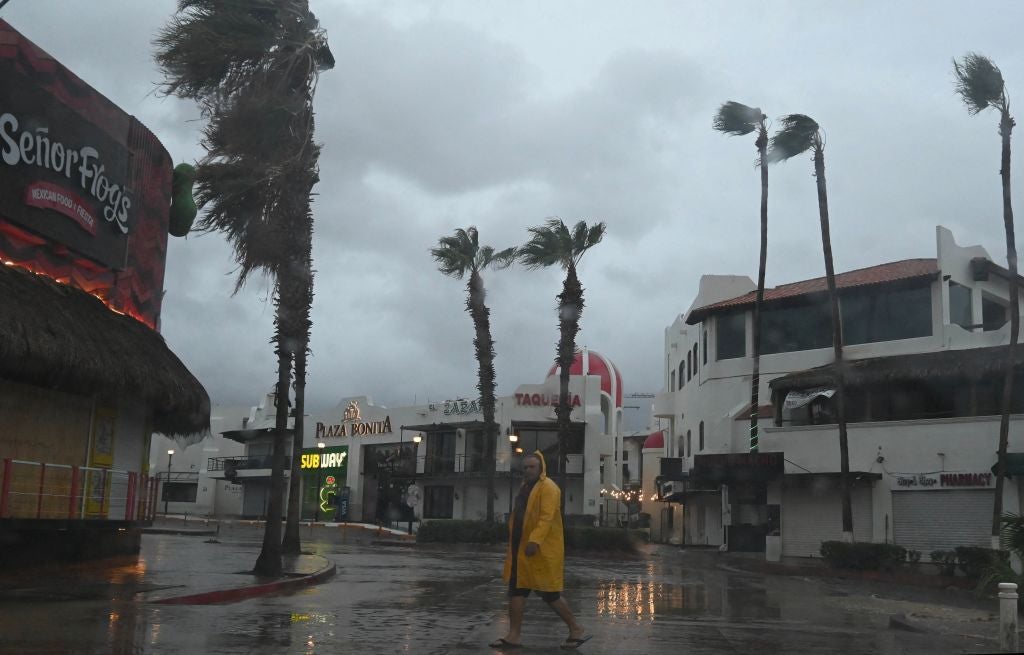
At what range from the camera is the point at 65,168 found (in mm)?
15227

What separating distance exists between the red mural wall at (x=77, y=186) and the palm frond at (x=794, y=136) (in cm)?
1825

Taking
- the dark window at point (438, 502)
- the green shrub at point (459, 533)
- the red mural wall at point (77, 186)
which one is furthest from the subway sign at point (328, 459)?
the red mural wall at point (77, 186)

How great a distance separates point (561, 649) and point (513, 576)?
754 mm

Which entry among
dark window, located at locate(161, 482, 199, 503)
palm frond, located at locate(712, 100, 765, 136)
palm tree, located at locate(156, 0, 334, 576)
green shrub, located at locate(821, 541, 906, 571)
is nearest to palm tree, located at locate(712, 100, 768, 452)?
palm frond, located at locate(712, 100, 765, 136)

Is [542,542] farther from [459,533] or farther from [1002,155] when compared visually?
[459,533]

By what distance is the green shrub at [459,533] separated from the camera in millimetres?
37062

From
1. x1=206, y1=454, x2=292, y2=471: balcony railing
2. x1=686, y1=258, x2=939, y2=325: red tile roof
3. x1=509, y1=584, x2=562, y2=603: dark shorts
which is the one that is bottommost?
x1=509, y1=584, x2=562, y2=603: dark shorts

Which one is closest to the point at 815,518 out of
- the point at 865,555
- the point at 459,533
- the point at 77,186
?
the point at 865,555

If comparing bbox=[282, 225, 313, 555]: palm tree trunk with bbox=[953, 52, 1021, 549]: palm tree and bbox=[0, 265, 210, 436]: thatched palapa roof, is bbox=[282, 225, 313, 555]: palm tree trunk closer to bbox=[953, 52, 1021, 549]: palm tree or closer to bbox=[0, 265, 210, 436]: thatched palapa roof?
bbox=[0, 265, 210, 436]: thatched palapa roof

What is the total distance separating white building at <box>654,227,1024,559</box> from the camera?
2641cm

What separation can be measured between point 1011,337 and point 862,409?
6069mm

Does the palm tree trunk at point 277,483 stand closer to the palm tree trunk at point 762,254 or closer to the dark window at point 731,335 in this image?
the palm tree trunk at point 762,254

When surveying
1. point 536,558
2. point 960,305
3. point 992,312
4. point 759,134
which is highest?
point 759,134

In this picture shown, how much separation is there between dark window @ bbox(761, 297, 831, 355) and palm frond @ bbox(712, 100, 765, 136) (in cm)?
705
